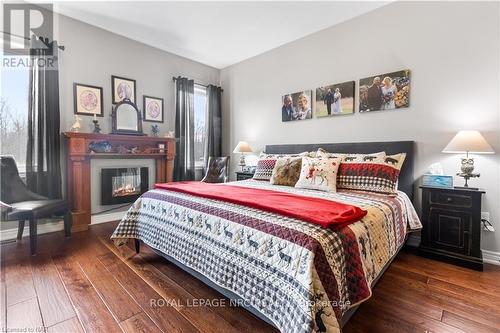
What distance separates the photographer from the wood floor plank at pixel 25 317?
4.68 feet

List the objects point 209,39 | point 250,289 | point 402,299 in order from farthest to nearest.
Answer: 1. point 209,39
2. point 402,299
3. point 250,289

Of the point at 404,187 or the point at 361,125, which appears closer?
the point at 404,187

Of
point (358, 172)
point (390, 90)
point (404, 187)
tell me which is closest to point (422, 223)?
point (404, 187)

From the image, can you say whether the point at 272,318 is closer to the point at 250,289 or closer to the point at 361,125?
the point at 250,289

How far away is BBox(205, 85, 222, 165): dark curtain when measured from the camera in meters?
4.77

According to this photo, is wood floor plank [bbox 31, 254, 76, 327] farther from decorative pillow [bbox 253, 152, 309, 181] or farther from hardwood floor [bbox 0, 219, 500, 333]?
decorative pillow [bbox 253, 152, 309, 181]

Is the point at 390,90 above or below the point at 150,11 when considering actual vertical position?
below

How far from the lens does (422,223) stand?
2.53 meters

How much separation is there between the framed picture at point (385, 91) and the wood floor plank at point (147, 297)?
3.03 meters

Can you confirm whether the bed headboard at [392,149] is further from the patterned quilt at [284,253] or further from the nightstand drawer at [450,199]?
the patterned quilt at [284,253]

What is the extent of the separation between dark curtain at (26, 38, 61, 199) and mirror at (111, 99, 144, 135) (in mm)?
684

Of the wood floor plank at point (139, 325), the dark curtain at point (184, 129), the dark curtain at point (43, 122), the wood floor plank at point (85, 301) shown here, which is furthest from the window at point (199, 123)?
the wood floor plank at point (139, 325)

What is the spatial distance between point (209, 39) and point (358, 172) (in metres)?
3.02

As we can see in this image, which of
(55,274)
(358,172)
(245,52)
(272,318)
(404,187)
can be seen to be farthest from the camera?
(245,52)
